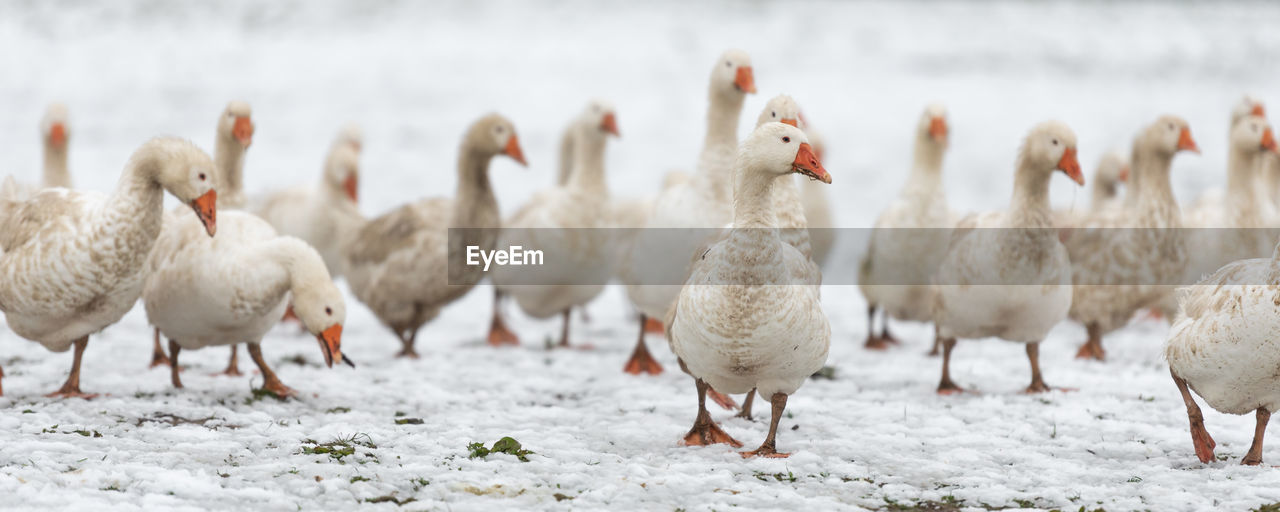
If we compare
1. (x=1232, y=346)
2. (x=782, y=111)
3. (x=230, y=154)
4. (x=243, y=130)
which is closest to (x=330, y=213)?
(x=230, y=154)

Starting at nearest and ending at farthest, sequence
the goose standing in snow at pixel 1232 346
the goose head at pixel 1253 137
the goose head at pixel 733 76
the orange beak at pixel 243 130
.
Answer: the goose standing in snow at pixel 1232 346 < the orange beak at pixel 243 130 < the goose head at pixel 733 76 < the goose head at pixel 1253 137

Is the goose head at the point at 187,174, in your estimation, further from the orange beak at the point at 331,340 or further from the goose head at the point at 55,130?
the goose head at the point at 55,130

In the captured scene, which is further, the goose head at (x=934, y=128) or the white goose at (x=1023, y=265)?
the goose head at (x=934, y=128)

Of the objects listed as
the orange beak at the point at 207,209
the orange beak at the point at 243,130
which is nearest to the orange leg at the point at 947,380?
the orange beak at the point at 207,209

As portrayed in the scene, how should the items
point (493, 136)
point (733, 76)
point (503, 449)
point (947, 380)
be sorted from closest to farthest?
point (503, 449) → point (947, 380) → point (733, 76) → point (493, 136)

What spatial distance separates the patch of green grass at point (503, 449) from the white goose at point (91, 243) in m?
2.26

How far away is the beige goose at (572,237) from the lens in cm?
1037

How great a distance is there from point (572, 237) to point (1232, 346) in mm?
5937

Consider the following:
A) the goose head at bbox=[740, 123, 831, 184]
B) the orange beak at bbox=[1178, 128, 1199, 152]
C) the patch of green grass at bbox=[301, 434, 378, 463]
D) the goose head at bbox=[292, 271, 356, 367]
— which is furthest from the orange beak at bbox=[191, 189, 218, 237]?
the orange beak at bbox=[1178, 128, 1199, 152]

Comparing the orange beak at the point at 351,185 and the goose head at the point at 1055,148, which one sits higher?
the goose head at the point at 1055,148

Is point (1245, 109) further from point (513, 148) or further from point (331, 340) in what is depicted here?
point (331, 340)

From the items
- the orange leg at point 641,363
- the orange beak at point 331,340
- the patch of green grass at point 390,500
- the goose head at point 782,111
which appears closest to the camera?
the patch of green grass at point 390,500

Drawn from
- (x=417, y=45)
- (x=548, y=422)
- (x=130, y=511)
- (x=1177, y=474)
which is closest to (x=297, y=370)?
(x=548, y=422)

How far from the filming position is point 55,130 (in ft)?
33.0
